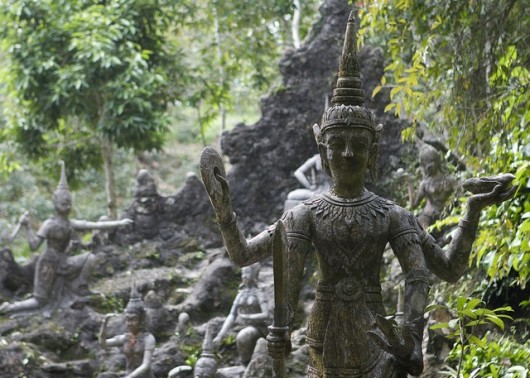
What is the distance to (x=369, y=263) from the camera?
5055mm

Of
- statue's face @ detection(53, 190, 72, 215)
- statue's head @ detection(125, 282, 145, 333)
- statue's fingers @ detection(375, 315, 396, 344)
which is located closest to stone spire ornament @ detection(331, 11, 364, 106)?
statue's fingers @ detection(375, 315, 396, 344)

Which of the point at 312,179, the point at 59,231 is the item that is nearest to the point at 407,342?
the point at 59,231

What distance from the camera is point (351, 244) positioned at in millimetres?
5027

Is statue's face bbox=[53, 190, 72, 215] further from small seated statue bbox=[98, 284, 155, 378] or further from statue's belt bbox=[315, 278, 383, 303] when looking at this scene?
statue's belt bbox=[315, 278, 383, 303]

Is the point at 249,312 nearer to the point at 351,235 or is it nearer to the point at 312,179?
the point at 312,179

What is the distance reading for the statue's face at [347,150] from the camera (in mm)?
5098

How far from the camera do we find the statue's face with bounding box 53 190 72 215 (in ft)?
41.5

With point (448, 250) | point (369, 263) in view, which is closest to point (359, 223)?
point (369, 263)

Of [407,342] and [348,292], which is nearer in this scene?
[407,342]

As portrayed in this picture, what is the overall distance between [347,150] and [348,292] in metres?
0.75

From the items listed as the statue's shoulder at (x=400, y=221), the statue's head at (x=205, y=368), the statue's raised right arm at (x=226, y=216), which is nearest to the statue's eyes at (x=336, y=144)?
the statue's shoulder at (x=400, y=221)

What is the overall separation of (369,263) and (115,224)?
27.7ft

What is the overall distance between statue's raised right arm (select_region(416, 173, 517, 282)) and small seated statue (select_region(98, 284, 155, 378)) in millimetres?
5461

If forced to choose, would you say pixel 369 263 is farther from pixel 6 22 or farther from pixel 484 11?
pixel 6 22
